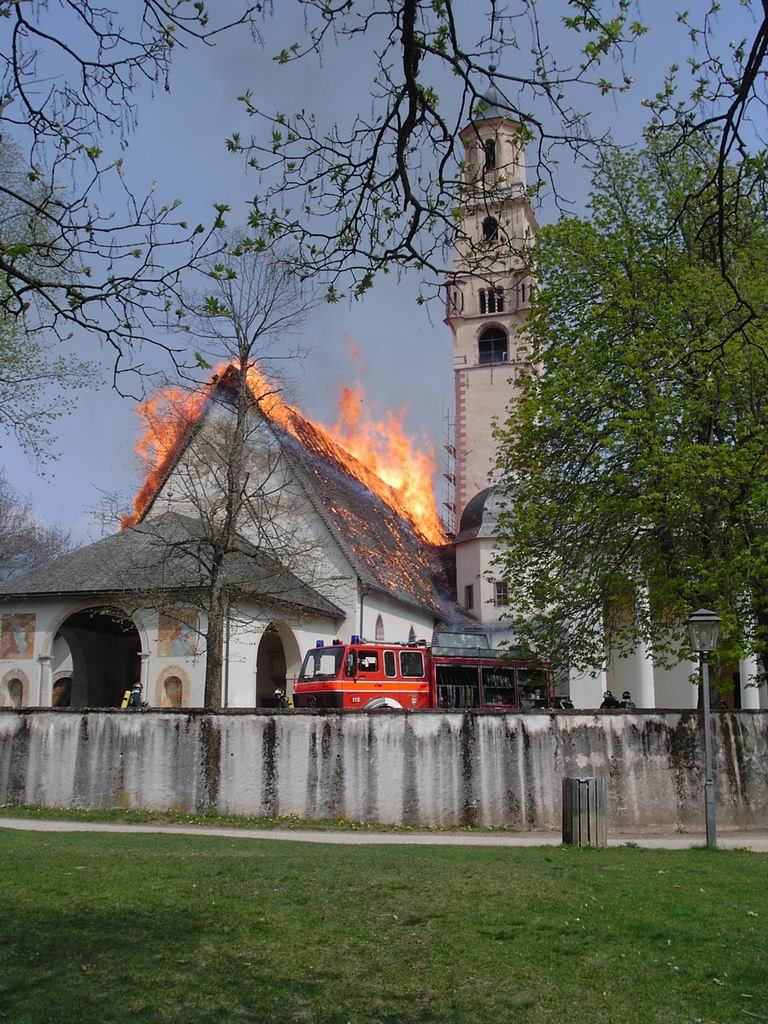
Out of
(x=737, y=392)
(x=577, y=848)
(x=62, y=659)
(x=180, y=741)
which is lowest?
(x=577, y=848)

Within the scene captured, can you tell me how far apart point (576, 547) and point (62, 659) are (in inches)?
1093

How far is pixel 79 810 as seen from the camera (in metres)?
19.0

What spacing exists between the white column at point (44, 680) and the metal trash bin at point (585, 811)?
20.9 meters

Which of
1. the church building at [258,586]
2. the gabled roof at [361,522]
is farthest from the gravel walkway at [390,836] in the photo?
the gabled roof at [361,522]

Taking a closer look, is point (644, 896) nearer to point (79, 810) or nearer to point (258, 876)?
point (258, 876)

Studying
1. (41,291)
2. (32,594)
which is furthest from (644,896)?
(32,594)

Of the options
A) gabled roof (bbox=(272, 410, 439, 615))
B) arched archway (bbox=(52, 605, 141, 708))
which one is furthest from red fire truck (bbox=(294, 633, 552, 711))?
arched archway (bbox=(52, 605, 141, 708))

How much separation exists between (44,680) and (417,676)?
12.5m

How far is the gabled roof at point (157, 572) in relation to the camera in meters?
27.7

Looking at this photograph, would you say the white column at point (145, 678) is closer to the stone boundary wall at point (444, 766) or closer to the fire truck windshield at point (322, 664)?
the fire truck windshield at point (322, 664)

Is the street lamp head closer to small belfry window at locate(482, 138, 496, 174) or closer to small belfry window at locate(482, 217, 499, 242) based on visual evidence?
small belfry window at locate(482, 217, 499, 242)

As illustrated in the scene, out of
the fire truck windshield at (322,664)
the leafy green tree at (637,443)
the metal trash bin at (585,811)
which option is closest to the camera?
the metal trash bin at (585,811)

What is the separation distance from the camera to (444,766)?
18.3 m

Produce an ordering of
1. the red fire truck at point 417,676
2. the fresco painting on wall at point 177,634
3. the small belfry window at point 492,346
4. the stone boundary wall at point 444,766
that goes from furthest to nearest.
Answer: the small belfry window at point 492,346 < the fresco painting on wall at point 177,634 < the red fire truck at point 417,676 < the stone boundary wall at point 444,766
